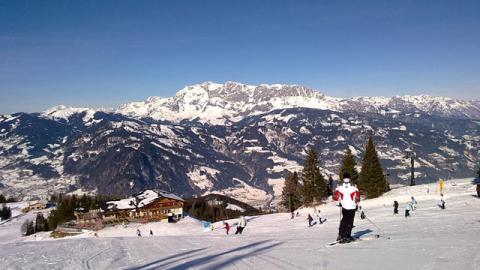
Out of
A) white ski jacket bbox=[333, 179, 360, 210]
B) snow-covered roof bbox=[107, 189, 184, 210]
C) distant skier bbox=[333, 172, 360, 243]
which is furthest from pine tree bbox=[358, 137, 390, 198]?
white ski jacket bbox=[333, 179, 360, 210]

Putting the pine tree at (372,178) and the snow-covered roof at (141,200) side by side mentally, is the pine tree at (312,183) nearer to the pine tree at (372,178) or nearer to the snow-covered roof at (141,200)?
the pine tree at (372,178)

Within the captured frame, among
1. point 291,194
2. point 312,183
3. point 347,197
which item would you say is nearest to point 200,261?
point 347,197

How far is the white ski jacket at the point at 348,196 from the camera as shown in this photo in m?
15.2

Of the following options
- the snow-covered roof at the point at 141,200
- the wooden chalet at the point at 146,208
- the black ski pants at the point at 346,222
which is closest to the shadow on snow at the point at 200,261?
the black ski pants at the point at 346,222

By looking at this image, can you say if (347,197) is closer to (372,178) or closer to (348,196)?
(348,196)

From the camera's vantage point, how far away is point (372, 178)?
79938 millimetres

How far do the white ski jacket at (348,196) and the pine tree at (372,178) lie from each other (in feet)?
217

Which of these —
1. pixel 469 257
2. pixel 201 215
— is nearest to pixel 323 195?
pixel 201 215

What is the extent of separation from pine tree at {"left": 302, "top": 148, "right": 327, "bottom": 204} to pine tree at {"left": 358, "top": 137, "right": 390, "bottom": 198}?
28.8 ft

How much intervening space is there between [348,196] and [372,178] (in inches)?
2675

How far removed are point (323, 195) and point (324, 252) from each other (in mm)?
75764

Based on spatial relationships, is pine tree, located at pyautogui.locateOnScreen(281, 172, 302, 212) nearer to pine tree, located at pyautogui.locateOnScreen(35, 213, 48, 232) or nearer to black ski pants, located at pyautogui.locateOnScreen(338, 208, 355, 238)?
pine tree, located at pyautogui.locateOnScreen(35, 213, 48, 232)

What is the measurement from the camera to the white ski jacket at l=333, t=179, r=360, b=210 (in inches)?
599

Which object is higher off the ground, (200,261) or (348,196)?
(348,196)
